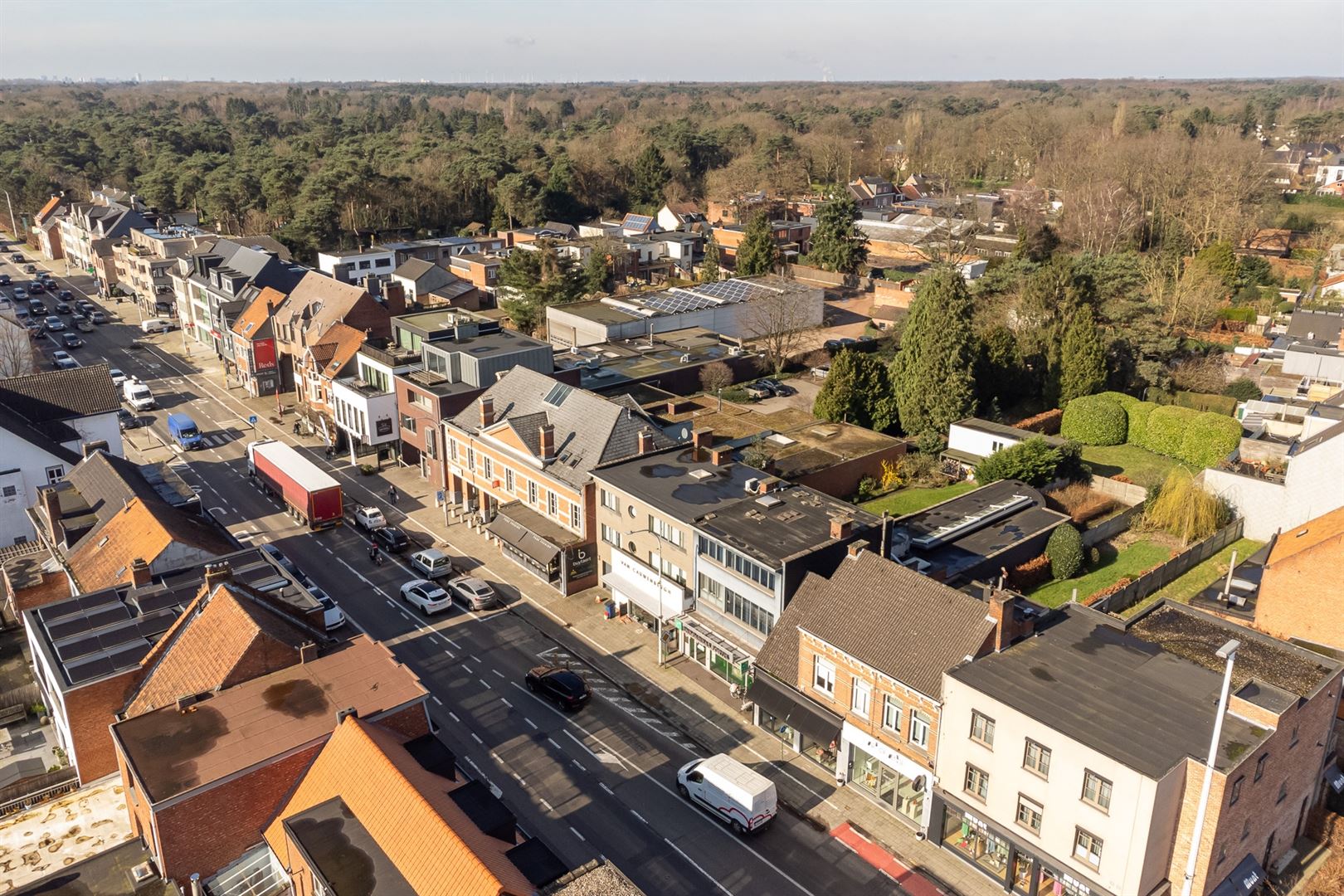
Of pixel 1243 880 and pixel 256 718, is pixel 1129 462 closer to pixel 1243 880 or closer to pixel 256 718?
pixel 1243 880

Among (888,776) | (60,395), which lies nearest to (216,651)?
(888,776)

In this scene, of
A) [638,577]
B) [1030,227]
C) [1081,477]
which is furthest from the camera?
[1030,227]

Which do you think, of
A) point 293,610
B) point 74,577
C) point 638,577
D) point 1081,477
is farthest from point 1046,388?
point 74,577

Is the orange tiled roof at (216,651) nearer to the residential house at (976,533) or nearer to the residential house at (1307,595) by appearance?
the residential house at (976,533)

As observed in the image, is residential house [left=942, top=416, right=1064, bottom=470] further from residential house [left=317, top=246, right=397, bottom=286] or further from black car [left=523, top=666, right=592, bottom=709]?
residential house [left=317, top=246, right=397, bottom=286]

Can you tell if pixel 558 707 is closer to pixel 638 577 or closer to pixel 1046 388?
pixel 638 577

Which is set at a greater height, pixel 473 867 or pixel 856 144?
pixel 856 144

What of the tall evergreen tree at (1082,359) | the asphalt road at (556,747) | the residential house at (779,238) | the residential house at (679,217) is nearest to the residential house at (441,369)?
the asphalt road at (556,747)
